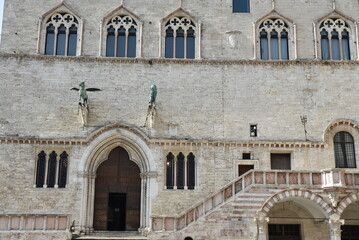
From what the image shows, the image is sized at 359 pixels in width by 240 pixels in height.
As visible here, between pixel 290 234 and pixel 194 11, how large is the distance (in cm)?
1174

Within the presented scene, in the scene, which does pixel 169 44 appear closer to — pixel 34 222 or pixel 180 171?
pixel 180 171

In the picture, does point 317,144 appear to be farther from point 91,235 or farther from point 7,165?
point 7,165

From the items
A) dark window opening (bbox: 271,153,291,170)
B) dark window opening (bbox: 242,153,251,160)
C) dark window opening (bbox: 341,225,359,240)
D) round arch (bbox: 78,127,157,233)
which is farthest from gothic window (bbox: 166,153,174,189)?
dark window opening (bbox: 341,225,359,240)

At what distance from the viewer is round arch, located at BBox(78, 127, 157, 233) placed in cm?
2016

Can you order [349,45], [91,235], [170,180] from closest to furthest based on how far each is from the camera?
1. [91,235]
2. [170,180]
3. [349,45]

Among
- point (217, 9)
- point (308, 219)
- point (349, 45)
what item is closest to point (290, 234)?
point (308, 219)

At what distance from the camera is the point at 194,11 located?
73.9 ft

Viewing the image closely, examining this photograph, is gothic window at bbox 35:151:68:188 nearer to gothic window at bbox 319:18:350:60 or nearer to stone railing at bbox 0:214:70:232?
stone railing at bbox 0:214:70:232

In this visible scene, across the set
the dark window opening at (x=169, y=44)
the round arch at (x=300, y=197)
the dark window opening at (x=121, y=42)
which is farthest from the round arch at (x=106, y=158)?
the round arch at (x=300, y=197)

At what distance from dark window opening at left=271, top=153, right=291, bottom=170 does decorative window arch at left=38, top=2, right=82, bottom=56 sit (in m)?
10.7

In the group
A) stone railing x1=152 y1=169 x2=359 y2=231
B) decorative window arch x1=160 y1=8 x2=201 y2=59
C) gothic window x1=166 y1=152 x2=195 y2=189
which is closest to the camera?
stone railing x1=152 y1=169 x2=359 y2=231

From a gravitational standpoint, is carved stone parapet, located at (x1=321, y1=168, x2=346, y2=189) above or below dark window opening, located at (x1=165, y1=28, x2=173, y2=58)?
below

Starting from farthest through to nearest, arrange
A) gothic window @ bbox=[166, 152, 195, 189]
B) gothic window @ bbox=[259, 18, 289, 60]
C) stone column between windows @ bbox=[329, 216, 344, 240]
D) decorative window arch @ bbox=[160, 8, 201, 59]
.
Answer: gothic window @ bbox=[259, 18, 289, 60] < decorative window arch @ bbox=[160, 8, 201, 59] < gothic window @ bbox=[166, 152, 195, 189] < stone column between windows @ bbox=[329, 216, 344, 240]

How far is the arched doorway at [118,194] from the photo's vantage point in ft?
68.2
